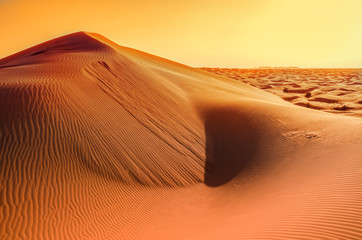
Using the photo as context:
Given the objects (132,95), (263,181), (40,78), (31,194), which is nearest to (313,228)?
(263,181)

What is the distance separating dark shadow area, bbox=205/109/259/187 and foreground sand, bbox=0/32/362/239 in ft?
0.13

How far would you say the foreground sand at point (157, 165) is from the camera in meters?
4.39

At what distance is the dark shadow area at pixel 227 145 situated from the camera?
23.8ft

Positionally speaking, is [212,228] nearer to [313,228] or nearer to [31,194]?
[313,228]

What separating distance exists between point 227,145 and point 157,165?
2685mm

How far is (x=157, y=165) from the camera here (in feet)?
23.7

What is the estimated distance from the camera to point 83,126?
7293 mm

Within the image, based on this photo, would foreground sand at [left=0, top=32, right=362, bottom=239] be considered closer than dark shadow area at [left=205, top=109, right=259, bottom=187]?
Yes

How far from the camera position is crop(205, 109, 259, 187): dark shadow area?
725 centimetres

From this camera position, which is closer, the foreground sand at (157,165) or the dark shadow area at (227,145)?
the foreground sand at (157,165)

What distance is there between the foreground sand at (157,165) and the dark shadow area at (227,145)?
0.04m

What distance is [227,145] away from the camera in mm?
8695

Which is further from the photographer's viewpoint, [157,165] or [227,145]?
[227,145]

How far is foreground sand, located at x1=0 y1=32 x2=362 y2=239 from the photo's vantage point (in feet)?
14.4
